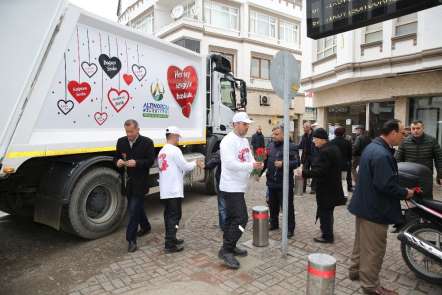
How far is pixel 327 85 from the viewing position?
1381cm

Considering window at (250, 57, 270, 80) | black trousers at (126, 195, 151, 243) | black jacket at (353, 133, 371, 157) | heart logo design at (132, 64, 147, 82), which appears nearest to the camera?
black trousers at (126, 195, 151, 243)

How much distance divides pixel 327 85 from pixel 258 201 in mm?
8045

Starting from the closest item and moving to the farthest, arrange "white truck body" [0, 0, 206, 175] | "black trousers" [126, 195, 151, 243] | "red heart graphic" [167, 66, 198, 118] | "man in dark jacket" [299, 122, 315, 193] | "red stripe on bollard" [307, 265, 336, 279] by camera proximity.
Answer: "red stripe on bollard" [307, 265, 336, 279] → "white truck body" [0, 0, 206, 175] → "black trousers" [126, 195, 151, 243] → "red heart graphic" [167, 66, 198, 118] → "man in dark jacket" [299, 122, 315, 193]

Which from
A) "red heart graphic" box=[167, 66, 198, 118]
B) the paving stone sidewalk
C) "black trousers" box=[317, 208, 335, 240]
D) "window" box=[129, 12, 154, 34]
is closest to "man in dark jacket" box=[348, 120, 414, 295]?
the paving stone sidewalk

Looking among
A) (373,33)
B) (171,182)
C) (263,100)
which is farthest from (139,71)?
(263,100)

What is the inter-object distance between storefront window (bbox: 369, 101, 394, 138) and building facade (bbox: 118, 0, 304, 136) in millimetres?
12553

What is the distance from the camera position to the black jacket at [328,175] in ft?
15.5

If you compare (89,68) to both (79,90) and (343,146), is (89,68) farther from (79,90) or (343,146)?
(343,146)

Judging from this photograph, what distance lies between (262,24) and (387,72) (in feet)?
54.4

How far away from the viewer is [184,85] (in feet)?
23.3

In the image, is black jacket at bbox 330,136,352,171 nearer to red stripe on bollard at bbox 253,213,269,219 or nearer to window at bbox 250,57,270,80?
red stripe on bollard at bbox 253,213,269,219

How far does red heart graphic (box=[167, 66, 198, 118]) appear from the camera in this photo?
6723 millimetres

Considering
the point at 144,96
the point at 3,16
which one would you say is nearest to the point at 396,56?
the point at 144,96

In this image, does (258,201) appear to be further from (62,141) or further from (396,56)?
(396,56)
